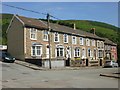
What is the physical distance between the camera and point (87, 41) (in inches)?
2574

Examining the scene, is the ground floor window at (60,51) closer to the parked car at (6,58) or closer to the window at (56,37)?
the window at (56,37)

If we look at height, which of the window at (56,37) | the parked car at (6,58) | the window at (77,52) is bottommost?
the parked car at (6,58)

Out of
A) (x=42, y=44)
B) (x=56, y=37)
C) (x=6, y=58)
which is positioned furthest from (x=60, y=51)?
(x=6, y=58)

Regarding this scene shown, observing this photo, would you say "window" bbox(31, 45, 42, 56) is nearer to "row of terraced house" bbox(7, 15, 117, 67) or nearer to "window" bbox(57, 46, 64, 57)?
"row of terraced house" bbox(7, 15, 117, 67)

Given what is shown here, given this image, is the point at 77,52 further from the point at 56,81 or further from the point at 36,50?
the point at 56,81

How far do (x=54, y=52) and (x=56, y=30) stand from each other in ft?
13.0

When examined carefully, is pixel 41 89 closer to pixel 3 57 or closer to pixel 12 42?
pixel 3 57

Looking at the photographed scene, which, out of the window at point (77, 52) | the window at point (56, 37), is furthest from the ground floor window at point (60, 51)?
the window at point (77, 52)

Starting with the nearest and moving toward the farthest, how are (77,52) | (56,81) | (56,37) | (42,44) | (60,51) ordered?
1. (56,81)
2. (42,44)
3. (56,37)
4. (60,51)
5. (77,52)

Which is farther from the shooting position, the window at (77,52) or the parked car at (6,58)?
the window at (77,52)

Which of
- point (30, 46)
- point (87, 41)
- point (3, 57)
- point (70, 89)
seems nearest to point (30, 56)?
point (30, 46)

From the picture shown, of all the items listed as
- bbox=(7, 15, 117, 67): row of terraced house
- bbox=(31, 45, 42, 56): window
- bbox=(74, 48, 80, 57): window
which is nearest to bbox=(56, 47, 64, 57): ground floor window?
bbox=(7, 15, 117, 67): row of terraced house

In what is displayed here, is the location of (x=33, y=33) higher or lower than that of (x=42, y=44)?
higher

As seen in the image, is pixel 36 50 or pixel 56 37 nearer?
pixel 36 50
